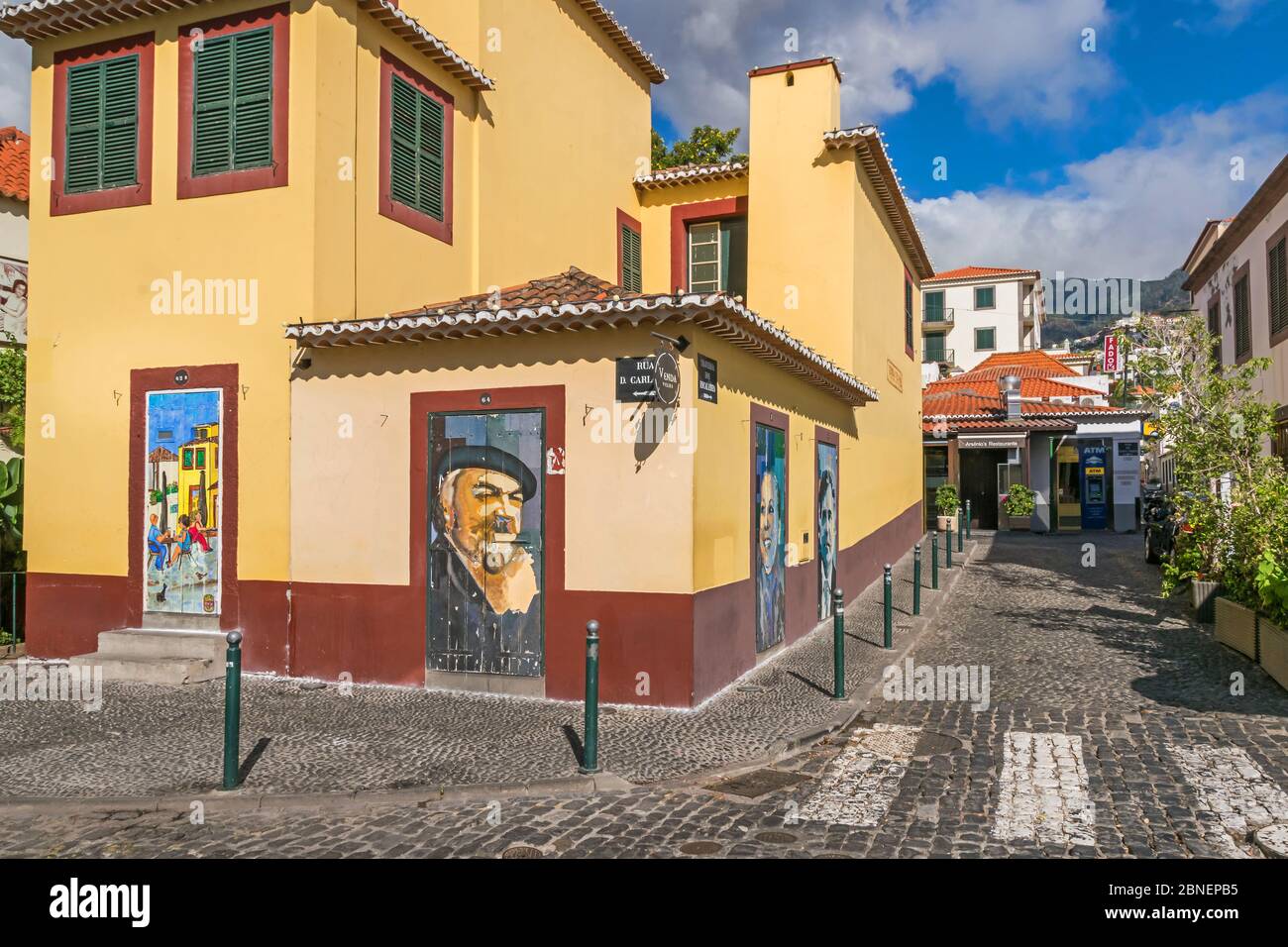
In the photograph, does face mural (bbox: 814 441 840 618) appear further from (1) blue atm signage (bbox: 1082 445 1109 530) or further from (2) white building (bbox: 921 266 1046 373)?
(2) white building (bbox: 921 266 1046 373)

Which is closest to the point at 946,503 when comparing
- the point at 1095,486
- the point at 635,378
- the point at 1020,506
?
the point at 1020,506

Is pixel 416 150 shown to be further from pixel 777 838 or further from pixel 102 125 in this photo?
pixel 777 838

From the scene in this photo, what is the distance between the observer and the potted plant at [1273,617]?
910cm

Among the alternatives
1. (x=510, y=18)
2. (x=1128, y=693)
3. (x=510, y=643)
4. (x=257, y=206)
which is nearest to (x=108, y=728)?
(x=510, y=643)

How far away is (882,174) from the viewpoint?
16625mm

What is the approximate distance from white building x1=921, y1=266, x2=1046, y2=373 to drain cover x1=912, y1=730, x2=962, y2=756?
2053 inches

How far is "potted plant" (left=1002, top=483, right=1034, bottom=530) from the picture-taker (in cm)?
2942

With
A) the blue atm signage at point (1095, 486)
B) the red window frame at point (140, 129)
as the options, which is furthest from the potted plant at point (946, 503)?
the red window frame at point (140, 129)

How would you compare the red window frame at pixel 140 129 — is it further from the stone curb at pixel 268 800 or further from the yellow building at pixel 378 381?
the stone curb at pixel 268 800

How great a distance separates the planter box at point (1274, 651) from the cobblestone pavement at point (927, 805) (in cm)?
24

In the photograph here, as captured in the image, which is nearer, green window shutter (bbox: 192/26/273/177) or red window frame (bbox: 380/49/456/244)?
green window shutter (bbox: 192/26/273/177)

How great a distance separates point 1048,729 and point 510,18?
1128 centimetres

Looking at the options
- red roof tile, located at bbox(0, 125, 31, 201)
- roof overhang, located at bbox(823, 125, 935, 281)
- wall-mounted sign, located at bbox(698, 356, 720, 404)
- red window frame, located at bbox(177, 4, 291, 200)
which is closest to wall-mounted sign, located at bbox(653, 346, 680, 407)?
wall-mounted sign, located at bbox(698, 356, 720, 404)

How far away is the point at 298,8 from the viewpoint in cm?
1023
